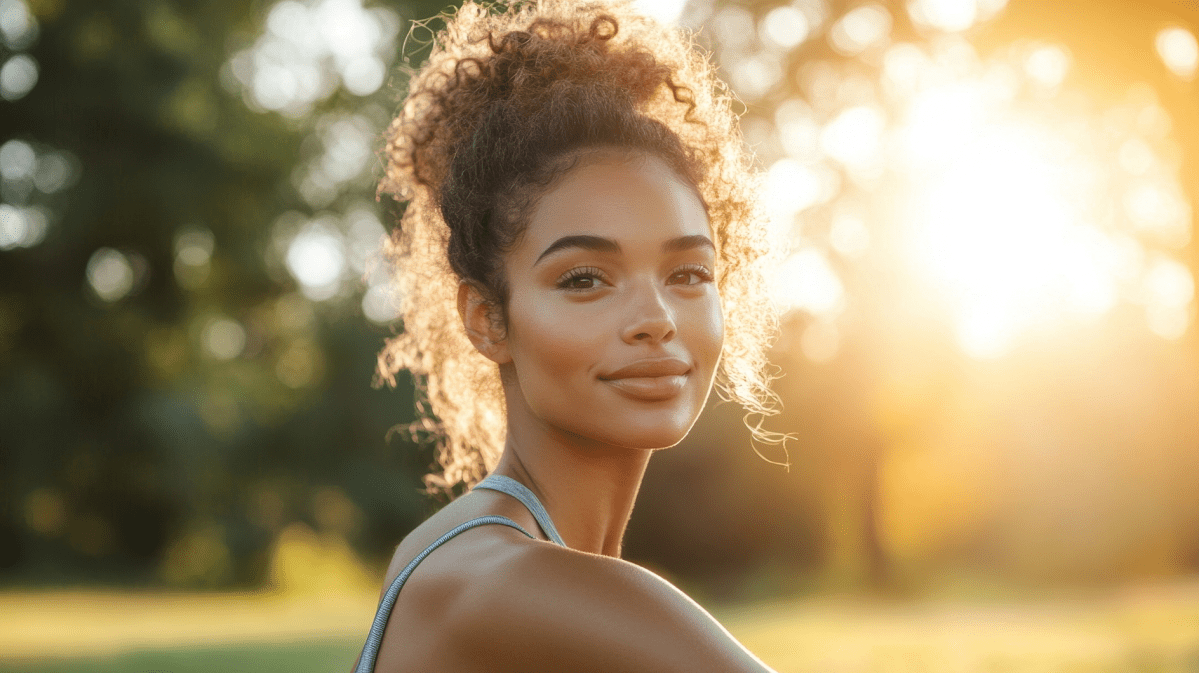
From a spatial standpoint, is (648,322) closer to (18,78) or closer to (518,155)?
(518,155)

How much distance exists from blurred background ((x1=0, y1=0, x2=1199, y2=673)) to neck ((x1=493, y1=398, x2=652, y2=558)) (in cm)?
920

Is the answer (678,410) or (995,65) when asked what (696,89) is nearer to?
(678,410)

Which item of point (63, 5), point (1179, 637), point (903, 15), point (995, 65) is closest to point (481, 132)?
point (995, 65)

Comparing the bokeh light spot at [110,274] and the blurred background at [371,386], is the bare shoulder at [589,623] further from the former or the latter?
the bokeh light spot at [110,274]

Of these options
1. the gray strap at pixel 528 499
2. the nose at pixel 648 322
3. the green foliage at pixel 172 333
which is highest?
the green foliage at pixel 172 333

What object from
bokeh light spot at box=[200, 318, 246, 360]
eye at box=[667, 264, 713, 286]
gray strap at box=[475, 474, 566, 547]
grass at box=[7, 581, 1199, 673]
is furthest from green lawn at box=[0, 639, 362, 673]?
bokeh light spot at box=[200, 318, 246, 360]

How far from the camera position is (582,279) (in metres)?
2.16

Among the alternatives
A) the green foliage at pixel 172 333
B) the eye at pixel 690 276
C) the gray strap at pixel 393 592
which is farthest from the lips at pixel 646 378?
the green foliage at pixel 172 333

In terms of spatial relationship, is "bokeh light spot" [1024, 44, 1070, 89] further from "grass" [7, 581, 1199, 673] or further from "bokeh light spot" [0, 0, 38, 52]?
"bokeh light spot" [0, 0, 38, 52]

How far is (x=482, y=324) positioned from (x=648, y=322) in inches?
18.8

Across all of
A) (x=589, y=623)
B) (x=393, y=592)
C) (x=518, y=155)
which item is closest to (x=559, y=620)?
(x=589, y=623)

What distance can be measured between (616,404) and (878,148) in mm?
14849

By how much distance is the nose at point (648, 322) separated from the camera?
2.07 m

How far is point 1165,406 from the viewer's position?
19016 mm
